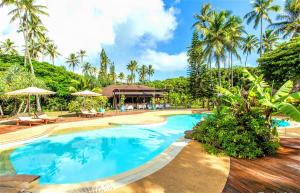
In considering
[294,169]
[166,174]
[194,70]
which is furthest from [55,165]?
[194,70]

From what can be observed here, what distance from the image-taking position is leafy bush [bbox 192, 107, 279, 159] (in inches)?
232

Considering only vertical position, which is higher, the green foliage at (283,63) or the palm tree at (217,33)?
the palm tree at (217,33)

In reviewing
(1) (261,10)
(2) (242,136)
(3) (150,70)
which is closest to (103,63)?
(3) (150,70)

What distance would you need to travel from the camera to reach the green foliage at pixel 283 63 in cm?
1702

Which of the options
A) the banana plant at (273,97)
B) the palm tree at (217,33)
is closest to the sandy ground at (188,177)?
the banana plant at (273,97)

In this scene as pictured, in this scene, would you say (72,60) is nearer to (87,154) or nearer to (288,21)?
(288,21)

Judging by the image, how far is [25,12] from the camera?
2339 cm

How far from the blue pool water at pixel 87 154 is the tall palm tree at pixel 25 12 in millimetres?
16939

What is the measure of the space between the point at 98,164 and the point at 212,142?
4399mm

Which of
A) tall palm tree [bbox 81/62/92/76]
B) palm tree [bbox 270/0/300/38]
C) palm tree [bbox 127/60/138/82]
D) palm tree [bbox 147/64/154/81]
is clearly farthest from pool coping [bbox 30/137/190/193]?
palm tree [bbox 147/64/154/81]

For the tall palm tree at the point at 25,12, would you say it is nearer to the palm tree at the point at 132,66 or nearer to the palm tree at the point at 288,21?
the palm tree at the point at 288,21

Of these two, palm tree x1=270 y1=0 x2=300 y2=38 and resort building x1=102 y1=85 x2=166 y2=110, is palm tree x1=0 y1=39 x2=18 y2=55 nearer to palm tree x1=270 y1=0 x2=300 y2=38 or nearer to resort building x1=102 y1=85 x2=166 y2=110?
resort building x1=102 y1=85 x2=166 y2=110

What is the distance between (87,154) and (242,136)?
250 inches

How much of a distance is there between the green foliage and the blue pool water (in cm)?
1342
